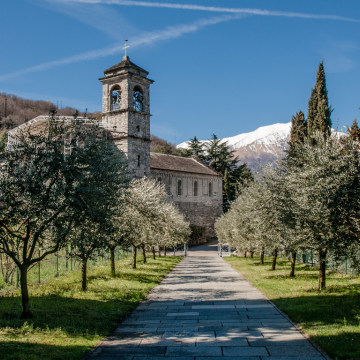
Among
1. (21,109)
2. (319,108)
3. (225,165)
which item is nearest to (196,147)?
(225,165)

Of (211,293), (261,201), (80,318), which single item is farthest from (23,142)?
(261,201)

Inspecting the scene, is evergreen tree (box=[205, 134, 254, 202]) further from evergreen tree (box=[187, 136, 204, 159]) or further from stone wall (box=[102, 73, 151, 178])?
stone wall (box=[102, 73, 151, 178])

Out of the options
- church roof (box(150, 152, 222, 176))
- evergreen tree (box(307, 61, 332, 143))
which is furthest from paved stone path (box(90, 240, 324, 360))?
church roof (box(150, 152, 222, 176))

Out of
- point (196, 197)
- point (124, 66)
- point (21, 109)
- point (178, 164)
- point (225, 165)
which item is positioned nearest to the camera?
point (124, 66)

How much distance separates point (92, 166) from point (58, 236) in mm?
2048

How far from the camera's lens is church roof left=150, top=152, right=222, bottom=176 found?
5346cm

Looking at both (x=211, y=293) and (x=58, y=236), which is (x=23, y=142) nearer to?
(x=58, y=236)

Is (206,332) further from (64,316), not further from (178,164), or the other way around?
(178,164)

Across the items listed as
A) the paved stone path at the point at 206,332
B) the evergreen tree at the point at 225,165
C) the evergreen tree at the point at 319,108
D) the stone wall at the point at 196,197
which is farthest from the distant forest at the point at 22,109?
the paved stone path at the point at 206,332

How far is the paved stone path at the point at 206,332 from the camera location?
6.92 meters

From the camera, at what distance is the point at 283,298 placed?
1261cm

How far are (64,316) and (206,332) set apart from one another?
4018 mm

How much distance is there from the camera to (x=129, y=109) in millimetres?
41062

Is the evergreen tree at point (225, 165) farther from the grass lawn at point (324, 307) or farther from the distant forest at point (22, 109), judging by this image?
the grass lawn at point (324, 307)
